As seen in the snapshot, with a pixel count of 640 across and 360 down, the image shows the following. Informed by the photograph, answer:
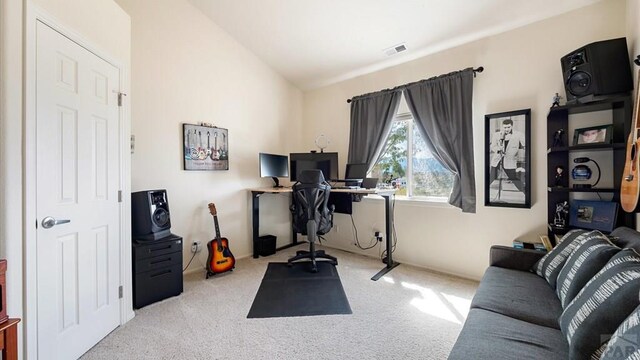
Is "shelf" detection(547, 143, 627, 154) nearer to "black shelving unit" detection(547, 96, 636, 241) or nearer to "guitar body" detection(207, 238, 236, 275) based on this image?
"black shelving unit" detection(547, 96, 636, 241)

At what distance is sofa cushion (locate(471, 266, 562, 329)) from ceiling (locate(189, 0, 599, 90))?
2.30 meters

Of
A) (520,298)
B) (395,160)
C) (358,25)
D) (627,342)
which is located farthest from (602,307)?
(358,25)

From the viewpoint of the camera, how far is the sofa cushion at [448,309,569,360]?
1.02m

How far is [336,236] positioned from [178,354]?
2.60m

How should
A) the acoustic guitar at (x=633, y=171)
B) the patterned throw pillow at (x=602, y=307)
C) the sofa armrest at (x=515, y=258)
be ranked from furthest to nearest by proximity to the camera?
the sofa armrest at (x=515, y=258) < the acoustic guitar at (x=633, y=171) < the patterned throw pillow at (x=602, y=307)

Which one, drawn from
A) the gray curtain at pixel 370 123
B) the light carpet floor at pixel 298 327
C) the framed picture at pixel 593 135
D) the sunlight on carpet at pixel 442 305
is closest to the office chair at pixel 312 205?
the light carpet floor at pixel 298 327

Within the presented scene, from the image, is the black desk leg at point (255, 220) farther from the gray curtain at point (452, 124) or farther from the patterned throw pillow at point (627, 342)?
the patterned throw pillow at point (627, 342)

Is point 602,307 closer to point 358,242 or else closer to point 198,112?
point 358,242

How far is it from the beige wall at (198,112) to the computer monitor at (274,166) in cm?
25

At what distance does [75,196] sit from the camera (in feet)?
5.25

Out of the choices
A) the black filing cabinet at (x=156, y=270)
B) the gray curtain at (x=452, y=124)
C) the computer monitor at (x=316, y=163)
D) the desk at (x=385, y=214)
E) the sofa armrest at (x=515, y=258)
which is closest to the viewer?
the sofa armrest at (x=515, y=258)

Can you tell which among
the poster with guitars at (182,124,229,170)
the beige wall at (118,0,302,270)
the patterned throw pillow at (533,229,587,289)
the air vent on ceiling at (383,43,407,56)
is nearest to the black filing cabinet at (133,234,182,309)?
the beige wall at (118,0,302,270)

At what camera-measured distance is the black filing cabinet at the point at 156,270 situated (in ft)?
7.06

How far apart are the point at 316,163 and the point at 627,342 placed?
127 inches
